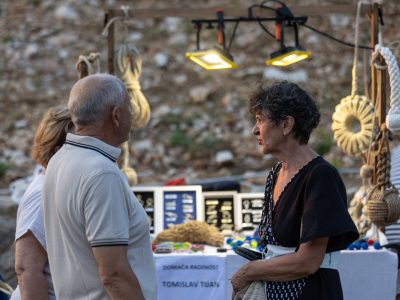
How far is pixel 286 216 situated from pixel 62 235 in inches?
28.2

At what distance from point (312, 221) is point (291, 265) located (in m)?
0.17

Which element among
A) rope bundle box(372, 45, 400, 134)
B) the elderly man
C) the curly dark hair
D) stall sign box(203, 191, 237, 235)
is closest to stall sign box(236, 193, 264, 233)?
stall sign box(203, 191, 237, 235)

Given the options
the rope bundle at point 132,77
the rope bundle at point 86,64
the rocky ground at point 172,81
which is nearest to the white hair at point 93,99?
the rope bundle at point 86,64

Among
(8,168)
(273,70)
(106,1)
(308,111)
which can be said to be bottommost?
(8,168)

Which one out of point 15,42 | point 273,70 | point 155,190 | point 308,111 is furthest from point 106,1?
point 308,111

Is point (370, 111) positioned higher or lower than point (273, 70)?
lower

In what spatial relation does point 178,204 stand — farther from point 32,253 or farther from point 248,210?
point 32,253

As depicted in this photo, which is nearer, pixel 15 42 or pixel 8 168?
pixel 8 168

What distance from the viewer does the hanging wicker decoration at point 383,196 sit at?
404cm

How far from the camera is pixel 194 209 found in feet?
15.5

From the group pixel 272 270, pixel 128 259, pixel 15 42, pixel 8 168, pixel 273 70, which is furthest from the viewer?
pixel 15 42

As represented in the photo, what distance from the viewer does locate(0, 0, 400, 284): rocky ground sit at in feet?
36.6

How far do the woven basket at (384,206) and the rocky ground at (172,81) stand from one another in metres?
5.95

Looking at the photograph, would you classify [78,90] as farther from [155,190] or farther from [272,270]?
[155,190]
